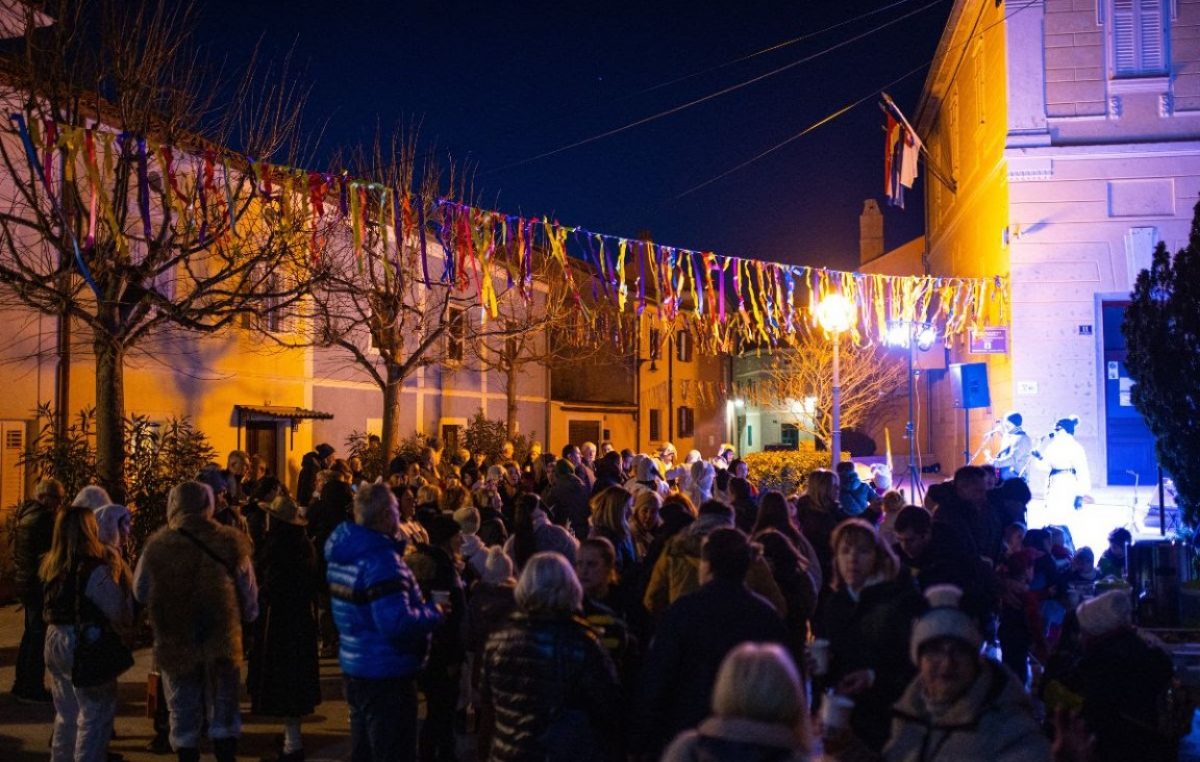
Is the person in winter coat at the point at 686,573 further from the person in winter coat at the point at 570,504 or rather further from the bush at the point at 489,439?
the bush at the point at 489,439

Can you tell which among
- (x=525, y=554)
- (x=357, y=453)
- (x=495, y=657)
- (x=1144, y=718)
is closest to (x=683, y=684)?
(x=495, y=657)

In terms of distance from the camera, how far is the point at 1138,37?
16.9 metres

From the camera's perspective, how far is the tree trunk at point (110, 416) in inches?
412

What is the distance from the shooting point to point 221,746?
6.09 metres

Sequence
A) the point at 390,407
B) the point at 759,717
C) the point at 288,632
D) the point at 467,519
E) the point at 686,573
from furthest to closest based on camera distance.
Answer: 1. the point at 390,407
2. the point at 467,519
3. the point at 288,632
4. the point at 686,573
5. the point at 759,717

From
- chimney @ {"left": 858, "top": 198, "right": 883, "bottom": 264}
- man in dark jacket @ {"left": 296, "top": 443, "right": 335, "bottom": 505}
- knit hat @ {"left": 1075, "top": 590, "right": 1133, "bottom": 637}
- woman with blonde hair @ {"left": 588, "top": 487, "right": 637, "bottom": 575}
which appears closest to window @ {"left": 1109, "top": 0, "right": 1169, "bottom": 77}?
woman with blonde hair @ {"left": 588, "top": 487, "right": 637, "bottom": 575}

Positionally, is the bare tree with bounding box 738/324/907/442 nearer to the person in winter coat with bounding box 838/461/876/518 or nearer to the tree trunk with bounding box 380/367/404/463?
the tree trunk with bounding box 380/367/404/463

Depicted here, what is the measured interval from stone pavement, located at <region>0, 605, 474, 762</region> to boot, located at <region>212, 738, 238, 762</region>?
0.62 meters

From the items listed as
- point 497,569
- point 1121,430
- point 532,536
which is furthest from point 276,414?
point 1121,430

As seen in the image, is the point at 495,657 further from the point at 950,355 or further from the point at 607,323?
the point at 607,323

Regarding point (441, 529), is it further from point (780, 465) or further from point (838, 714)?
point (780, 465)

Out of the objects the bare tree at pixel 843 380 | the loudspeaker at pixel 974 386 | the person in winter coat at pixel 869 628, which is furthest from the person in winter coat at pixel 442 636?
the bare tree at pixel 843 380

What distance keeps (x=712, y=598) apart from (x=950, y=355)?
2182cm

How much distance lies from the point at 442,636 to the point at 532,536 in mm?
1412
